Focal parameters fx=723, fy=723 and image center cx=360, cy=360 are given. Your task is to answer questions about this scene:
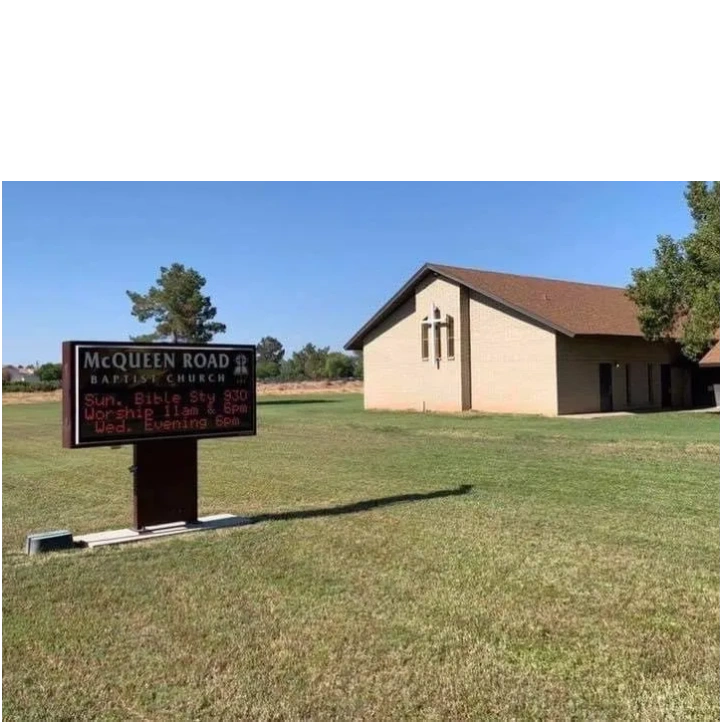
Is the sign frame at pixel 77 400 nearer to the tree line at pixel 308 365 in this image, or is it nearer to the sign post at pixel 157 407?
the sign post at pixel 157 407

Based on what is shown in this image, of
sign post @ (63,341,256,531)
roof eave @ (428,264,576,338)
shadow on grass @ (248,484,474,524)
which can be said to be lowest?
shadow on grass @ (248,484,474,524)

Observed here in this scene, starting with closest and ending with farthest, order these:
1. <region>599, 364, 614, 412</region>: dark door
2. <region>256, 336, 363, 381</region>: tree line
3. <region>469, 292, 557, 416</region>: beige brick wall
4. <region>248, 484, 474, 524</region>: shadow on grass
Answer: <region>248, 484, 474, 524</region>: shadow on grass, <region>469, 292, 557, 416</region>: beige brick wall, <region>599, 364, 614, 412</region>: dark door, <region>256, 336, 363, 381</region>: tree line

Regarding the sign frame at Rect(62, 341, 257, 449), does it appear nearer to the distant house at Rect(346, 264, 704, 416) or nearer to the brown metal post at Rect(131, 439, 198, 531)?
the brown metal post at Rect(131, 439, 198, 531)

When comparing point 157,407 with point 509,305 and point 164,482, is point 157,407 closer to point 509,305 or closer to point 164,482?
point 164,482

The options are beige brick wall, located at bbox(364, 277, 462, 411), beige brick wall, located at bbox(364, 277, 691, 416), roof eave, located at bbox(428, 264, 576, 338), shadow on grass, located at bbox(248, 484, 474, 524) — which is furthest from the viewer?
beige brick wall, located at bbox(364, 277, 462, 411)

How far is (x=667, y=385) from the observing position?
29.1 m

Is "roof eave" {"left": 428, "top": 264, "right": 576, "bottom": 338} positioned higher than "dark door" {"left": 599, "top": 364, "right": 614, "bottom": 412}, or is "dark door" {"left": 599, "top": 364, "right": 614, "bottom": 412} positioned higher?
"roof eave" {"left": 428, "top": 264, "right": 576, "bottom": 338}

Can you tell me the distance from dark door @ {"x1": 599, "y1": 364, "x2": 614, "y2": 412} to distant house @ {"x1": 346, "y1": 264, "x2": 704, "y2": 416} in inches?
1.5

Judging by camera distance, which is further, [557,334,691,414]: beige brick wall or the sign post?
[557,334,691,414]: beige brick wall

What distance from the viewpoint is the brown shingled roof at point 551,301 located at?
24969mm

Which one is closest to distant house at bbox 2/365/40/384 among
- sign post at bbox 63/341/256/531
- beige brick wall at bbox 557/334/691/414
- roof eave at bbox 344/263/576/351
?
roof eave at bbox 344/263/576/351

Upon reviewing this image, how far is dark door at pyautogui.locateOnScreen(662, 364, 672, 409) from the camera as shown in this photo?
28.9m
